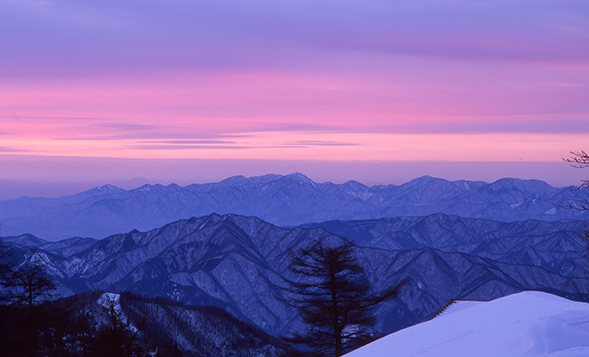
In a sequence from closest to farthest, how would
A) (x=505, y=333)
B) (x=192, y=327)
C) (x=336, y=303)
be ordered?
(x=505, y=333), (x=336, y=303), (x=192, y=327)

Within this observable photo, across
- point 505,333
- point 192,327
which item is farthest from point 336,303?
point 192,327

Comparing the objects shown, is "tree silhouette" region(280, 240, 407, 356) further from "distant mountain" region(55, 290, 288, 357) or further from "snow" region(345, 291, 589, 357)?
"distant mountain" region(55, 290, 288, 357)

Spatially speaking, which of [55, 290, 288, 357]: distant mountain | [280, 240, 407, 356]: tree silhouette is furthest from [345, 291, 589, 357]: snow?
[55, 290, 288, 357]: distant mountain

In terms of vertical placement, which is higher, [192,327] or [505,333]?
[192,327]

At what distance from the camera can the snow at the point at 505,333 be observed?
11820 millimetres

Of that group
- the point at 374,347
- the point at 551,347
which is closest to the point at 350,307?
the point at 374,347

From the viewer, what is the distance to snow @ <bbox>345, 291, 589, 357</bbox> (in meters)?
11.8

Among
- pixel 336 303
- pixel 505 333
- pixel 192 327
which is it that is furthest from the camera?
pixel 192 327

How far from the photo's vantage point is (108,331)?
27.7 meters

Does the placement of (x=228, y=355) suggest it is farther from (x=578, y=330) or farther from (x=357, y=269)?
(x=578, y=330)

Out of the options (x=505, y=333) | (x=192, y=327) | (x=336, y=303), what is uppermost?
(x=192, y=327)

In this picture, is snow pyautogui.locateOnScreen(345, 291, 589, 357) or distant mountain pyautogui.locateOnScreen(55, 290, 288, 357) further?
distant mountain pyautogui.locateOnScreen(55, 290, 288, 357)

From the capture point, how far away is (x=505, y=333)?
520 inches

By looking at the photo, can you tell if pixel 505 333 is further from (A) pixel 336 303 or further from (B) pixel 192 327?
(B) pixel 192 327
